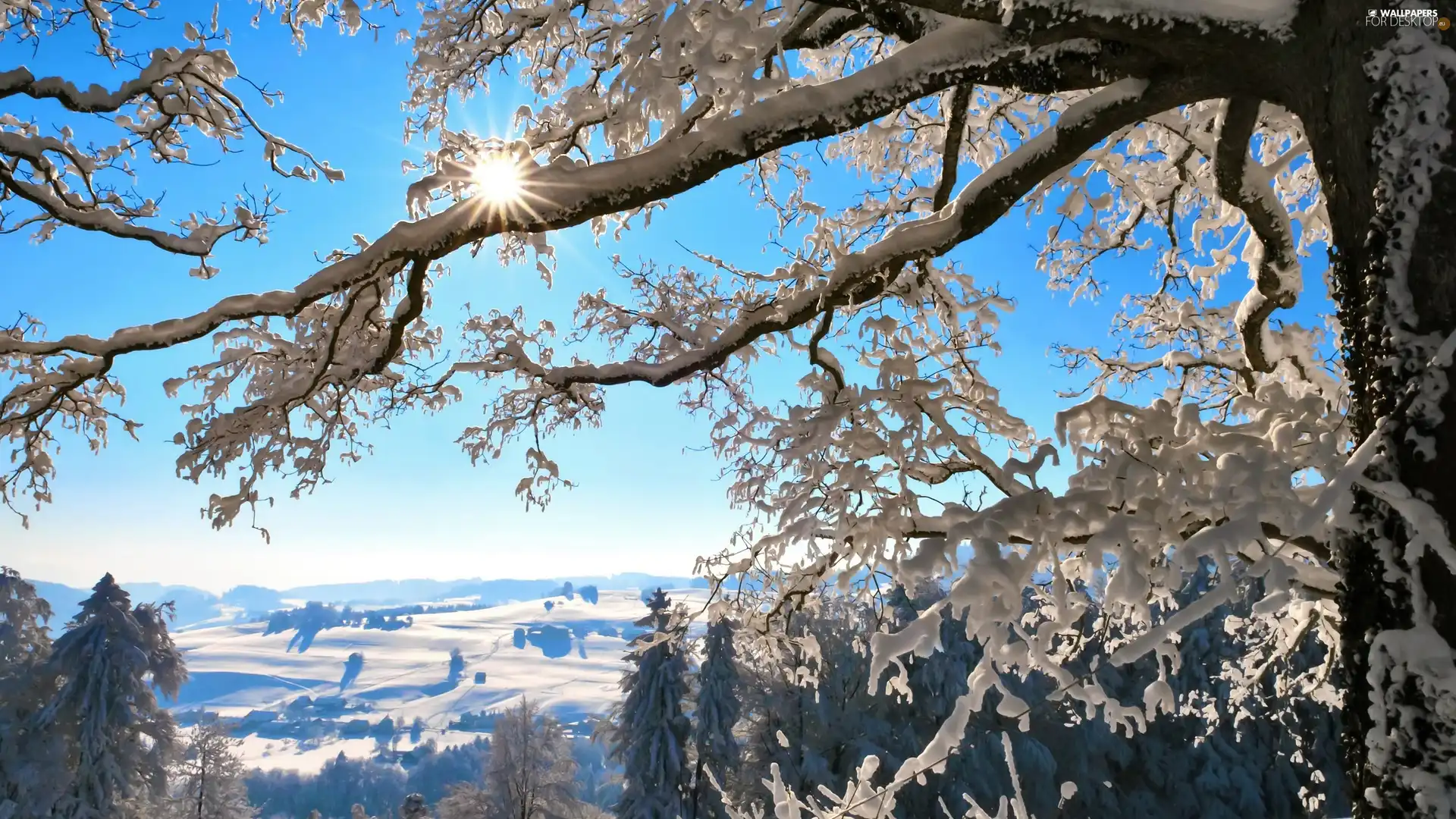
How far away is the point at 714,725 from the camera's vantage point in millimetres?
20359

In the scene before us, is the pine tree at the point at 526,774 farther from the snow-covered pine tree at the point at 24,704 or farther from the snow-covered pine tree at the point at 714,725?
the snow-covered pine tree at the point at 24,704

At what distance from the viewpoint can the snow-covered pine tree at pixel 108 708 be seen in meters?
16.6

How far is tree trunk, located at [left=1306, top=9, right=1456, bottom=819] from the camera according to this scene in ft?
6.30

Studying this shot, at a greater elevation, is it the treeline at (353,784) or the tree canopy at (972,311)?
the tree canopy at (972,311)

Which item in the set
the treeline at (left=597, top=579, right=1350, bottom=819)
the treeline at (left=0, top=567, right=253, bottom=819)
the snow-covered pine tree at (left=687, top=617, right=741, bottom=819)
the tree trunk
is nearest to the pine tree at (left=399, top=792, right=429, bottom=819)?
the treeline at (left=597, top=579, right=1350, bottom=819)

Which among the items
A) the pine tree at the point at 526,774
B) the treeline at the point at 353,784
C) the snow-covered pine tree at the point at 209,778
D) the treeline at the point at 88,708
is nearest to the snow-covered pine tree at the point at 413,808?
the pine tree at the point at 526,774

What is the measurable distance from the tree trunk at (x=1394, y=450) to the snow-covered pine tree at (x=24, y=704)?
22.5 meters

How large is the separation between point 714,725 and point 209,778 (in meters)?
15.2

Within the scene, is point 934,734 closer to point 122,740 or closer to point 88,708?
point 122,740

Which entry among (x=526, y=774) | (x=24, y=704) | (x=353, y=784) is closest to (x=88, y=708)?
(x=24, y=704)

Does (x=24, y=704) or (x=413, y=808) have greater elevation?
(x=24, y=704)

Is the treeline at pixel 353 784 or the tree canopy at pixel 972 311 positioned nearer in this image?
Answer: the tree canopy at pixel 972 311

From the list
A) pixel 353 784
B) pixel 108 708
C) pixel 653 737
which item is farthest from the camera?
pixel 353 784

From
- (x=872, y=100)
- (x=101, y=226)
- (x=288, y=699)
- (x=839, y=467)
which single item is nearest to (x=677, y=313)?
(x=839, y=467)
